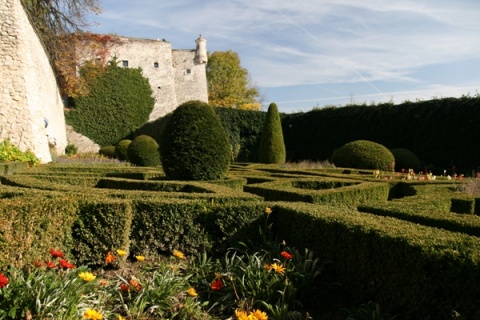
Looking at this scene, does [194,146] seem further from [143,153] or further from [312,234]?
[143,153]

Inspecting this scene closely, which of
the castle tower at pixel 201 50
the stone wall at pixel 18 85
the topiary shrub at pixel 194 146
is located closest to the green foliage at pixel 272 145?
the stone wall at pixel 18 85

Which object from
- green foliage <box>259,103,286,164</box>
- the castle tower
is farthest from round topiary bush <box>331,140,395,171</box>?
the castle tower

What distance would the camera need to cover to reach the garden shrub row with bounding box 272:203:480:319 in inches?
99.7

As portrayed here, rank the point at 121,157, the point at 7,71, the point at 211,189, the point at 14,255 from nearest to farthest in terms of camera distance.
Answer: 1. the point at 14,255
2. the point at 211,189
3. the point at 7,71
4. the point at 121,157

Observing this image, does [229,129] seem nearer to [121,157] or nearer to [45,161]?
[121,157]

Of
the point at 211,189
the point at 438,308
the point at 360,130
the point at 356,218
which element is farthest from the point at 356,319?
the point at 360,130

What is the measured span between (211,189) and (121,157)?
1817 cm

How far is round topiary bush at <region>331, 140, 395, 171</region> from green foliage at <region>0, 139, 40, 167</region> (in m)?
9.69

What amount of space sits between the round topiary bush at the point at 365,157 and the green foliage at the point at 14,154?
31.8 ft

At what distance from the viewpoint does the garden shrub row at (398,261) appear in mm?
2531

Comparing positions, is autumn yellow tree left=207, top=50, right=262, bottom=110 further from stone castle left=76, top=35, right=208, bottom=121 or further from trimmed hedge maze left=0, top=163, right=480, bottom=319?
trimmed hedge maze left=0, top=163, right=480, bottom=319

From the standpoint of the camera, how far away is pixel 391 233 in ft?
10.2

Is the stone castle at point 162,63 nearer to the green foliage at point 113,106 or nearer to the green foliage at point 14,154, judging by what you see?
the green foliage at point 113,106

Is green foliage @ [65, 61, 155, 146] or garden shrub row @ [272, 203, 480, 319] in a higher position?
green foliage @ [65, 61, 155, 146]
